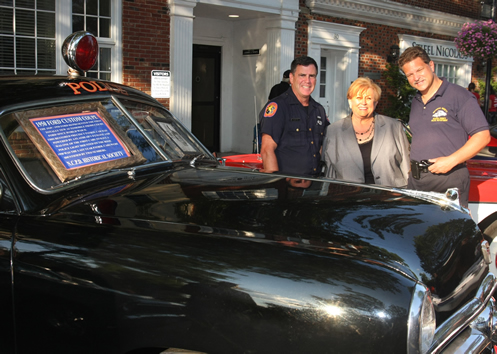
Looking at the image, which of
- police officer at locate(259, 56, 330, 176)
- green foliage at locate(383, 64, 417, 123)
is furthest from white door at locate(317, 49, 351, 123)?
police officer at locate(259, 56, 330, 176)

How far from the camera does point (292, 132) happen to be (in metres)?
4.20

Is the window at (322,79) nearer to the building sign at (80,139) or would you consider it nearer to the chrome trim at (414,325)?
the building sign at (80,139)

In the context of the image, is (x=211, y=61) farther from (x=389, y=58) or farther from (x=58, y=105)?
(x=58, y=105)

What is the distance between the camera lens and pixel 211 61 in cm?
1251

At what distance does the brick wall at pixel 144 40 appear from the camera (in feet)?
30.6

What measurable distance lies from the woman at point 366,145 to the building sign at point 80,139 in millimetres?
1906

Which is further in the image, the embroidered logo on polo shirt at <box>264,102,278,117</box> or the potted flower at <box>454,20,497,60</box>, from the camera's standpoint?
the potted flower at <box>454,20,497,60</box>

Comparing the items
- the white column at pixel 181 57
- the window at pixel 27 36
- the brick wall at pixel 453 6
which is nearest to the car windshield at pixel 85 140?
the window at pixel 27 36

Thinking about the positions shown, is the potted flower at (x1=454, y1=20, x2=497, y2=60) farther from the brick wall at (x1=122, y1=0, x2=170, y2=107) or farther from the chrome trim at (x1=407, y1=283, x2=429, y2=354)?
the chrome trim at (x1=407, y1=283, x2=429, y2=354)

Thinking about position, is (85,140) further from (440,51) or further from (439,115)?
(440,51)

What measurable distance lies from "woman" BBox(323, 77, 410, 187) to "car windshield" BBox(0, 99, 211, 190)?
1.34m

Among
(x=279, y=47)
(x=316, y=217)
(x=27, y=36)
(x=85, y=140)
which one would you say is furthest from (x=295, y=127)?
(x=279, y=47)

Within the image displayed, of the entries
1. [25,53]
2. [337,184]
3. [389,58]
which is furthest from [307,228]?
[389,58]

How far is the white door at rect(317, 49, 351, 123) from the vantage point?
13633 mm
